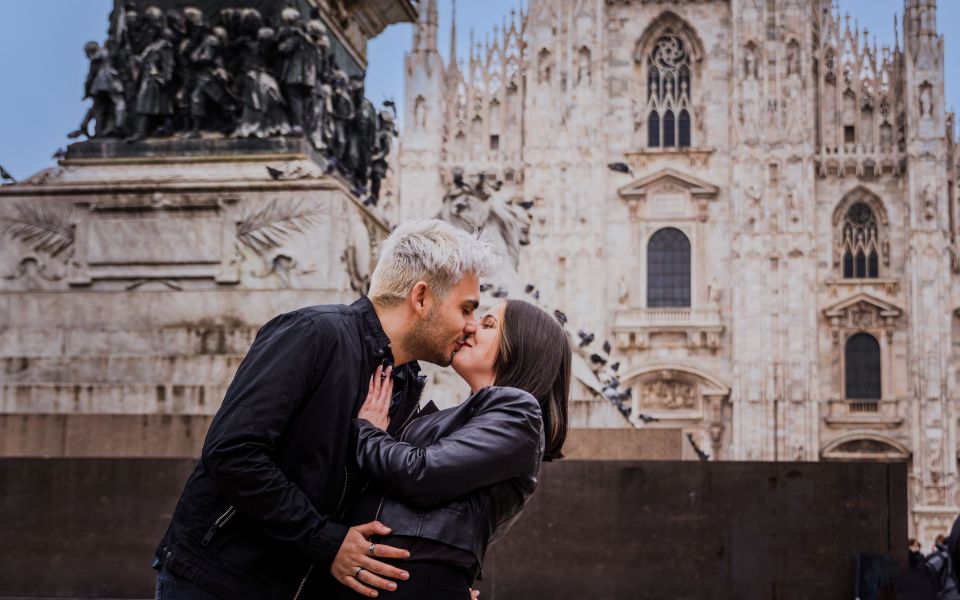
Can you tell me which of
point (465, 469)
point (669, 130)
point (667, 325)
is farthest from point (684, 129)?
point (465, 469)

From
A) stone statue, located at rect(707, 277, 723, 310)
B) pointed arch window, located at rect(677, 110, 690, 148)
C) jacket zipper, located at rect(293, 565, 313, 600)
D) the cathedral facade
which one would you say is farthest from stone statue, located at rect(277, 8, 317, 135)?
pointed arch window, located at rect(677, 110, 690, 148)

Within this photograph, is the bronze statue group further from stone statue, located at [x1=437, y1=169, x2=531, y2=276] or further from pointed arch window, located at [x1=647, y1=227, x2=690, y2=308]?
pointed arch window, located at [x1=647, y1=227, x2=690, y2=308]

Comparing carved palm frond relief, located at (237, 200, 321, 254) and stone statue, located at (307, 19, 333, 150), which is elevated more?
stone statue, located at (307, 19, 333, 150)

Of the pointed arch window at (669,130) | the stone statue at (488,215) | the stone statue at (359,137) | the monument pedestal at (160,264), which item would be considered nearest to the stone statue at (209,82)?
the monument pedestal at (160,264)

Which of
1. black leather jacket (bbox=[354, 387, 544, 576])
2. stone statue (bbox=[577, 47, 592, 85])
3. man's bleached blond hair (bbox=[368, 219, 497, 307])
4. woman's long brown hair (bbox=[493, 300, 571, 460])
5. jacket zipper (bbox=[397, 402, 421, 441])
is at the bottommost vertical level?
black leather jacket (bbox=[354, 387, 544, 576])

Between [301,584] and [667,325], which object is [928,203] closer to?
[667,325]

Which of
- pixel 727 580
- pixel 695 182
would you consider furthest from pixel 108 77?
pixel 695 182

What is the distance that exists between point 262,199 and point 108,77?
145 cm

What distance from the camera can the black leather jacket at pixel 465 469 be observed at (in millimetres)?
2068

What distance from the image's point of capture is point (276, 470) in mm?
2117

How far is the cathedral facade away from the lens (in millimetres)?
26875

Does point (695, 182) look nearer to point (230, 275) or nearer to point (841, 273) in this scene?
point (841, 273)

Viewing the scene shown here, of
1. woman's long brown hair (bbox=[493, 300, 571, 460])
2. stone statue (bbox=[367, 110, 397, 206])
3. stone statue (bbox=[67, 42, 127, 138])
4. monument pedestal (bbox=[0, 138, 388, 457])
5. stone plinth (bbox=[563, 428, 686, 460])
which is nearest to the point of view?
woman's long brown hair (bbox=[493, 300, 571, 460])

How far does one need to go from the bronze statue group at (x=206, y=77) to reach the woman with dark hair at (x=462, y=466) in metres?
5.22
